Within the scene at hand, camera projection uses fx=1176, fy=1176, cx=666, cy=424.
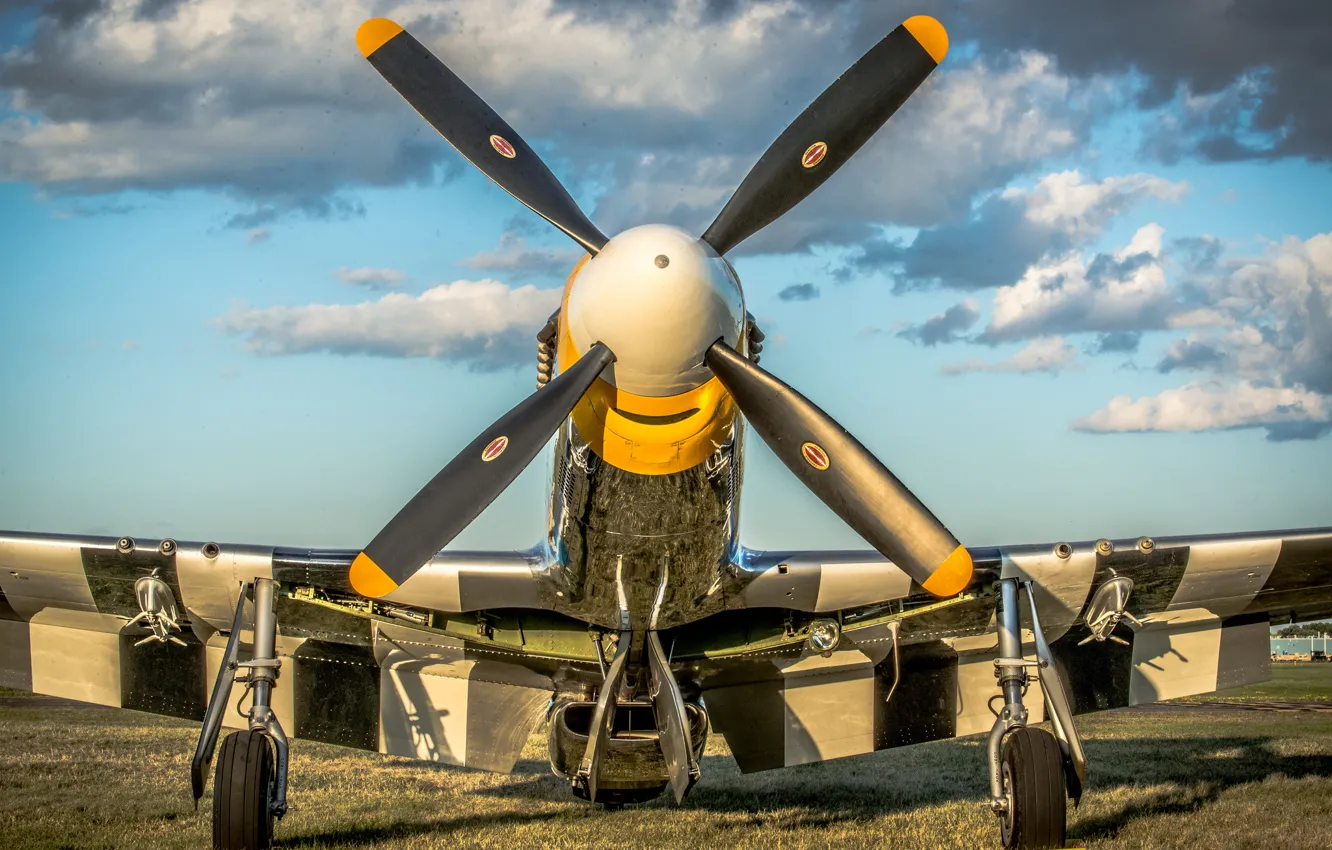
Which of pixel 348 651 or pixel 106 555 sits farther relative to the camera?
pixel 348 651

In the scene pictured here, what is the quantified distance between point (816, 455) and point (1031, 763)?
122 inches

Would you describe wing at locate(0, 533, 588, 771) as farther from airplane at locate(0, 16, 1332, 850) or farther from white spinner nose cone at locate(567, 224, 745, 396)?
white spinner nose cone at locate(567, 224, 745, 396)

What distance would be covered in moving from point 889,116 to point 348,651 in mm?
6794

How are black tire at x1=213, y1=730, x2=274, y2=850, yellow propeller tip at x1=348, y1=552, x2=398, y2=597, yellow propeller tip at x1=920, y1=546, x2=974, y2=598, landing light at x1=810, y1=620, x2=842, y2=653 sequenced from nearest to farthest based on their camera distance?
yellow propeller tip at x1=348, y1=552, x2=398, y2=597
yellow propeller tip at x1=920, y1=546, x2=974, y2=598
black tire at x1=213, y1=730, x2=274, y2=850
landing light at x1=810, y1=620, x2=842, y2=653

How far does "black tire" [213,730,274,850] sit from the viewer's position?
8070 mm

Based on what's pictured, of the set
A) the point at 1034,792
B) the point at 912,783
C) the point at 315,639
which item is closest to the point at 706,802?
the point at 912,783

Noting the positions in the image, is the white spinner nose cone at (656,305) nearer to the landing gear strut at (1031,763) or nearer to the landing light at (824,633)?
the landing gear strut at (1031,763)

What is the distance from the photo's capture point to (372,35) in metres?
8.07

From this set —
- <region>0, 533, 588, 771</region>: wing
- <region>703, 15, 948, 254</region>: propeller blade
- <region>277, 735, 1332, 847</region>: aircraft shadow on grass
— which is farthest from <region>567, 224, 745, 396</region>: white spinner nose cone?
<region>277, 735, 1332, 847</region>: aircraft shadow on grass

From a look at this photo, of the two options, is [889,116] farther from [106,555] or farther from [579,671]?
[106,555]

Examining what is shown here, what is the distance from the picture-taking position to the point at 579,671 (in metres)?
10.4

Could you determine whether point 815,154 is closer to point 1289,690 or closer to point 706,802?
point 706,802

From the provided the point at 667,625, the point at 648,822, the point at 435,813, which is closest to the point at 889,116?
the point at 667,625

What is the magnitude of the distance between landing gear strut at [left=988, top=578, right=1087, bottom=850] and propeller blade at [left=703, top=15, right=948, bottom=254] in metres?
3.86
